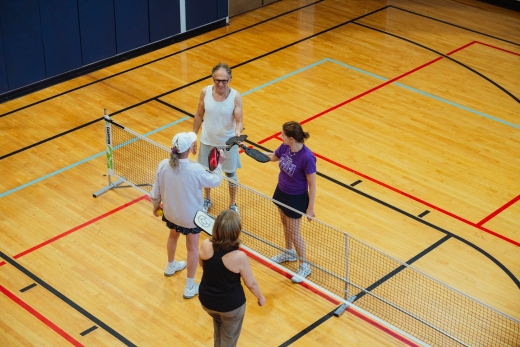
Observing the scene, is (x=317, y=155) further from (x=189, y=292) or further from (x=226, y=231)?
(x=226, y=231)

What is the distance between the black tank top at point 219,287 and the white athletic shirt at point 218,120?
10.2ft

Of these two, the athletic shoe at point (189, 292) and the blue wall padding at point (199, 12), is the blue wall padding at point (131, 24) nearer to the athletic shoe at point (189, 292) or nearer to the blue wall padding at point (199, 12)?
the blue wall padding at point (199, 12)

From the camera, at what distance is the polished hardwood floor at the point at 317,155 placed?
8.75 metres

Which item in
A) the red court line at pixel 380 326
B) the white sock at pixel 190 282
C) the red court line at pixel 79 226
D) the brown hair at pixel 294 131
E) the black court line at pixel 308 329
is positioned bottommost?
the black court line at pixel 308 329

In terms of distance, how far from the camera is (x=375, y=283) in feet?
30.1


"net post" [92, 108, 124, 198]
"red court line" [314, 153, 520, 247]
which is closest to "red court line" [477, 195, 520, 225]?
"red court line" [314, 153, 520, 247]

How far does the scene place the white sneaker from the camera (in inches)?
364

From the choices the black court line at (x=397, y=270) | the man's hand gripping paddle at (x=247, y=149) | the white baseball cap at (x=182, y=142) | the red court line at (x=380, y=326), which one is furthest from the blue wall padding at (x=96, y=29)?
the red court line at (x=380, y=326)

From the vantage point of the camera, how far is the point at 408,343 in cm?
838

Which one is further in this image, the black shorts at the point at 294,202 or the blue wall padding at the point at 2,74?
the blue wall padding at the point at 2,74

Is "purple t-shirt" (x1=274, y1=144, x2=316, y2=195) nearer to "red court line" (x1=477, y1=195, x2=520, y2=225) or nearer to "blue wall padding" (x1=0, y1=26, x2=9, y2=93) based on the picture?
"red court line" (x1=477, y1=195, x2=520, y2=225)

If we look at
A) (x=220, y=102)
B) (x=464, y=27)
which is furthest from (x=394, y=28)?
(x=220, y=102)

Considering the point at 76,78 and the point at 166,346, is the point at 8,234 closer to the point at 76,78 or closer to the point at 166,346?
the point at 166,346

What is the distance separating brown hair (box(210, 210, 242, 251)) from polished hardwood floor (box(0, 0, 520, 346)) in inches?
81.4
